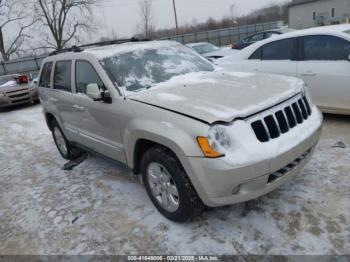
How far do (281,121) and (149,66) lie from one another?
169 cm

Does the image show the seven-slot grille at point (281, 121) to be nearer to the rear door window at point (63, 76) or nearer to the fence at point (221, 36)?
the rear door window at point (63, 76)

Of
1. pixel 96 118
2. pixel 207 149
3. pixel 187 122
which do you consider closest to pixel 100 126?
pixel 96 118

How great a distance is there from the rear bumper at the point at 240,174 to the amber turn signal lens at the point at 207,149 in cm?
4

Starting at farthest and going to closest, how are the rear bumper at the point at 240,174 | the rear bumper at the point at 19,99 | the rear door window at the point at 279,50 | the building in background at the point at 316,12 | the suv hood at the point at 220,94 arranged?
the building in background at the point at 316,12 < the rear bumper at the point at 19,99 < the rear door window at the point at 279,50 < the suv hood at the point at 220,94 < the rear bumper at the point at 240,174

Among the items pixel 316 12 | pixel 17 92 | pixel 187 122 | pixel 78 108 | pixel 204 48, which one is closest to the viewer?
pixel 187 122

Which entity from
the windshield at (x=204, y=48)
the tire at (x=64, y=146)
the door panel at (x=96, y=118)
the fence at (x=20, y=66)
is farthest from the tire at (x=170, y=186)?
the fence at (x=20, y=66)

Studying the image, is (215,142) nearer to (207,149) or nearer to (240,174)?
(207,149)

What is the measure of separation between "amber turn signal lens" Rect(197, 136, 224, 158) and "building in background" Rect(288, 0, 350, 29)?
40233mm

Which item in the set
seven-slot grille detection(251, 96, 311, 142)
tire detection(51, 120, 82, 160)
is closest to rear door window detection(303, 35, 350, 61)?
seven-slot grille detection(251, 96, 311, 142)

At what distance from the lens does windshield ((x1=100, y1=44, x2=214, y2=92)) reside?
337cm

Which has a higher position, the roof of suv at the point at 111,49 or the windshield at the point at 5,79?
the roof of suv at the point at 111,49

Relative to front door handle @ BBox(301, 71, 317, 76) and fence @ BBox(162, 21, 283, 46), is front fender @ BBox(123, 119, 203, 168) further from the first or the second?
fence @ BBox(162, 21, 283, 46)

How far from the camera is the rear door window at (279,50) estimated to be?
541 centimetres

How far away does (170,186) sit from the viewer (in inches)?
114
